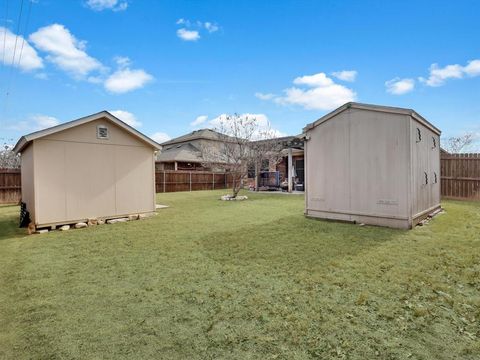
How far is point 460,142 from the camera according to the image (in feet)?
66.8

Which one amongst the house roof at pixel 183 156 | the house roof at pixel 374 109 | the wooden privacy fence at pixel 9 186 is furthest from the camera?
the house roof at pixel 183 156

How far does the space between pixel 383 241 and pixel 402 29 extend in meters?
8.14

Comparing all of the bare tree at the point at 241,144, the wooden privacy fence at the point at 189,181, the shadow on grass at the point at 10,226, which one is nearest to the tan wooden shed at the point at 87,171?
the shadow on grass at the point at 10,226

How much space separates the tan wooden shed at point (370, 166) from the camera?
644 cm

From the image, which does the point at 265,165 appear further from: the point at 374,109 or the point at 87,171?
the point at 87,171

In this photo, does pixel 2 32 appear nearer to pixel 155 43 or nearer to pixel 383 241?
pixel 155 43

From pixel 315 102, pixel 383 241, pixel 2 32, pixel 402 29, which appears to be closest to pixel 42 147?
pixel 2 32

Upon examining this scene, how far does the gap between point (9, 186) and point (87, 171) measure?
8702mm

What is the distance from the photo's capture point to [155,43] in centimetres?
1110

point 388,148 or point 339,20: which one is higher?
point 339,20

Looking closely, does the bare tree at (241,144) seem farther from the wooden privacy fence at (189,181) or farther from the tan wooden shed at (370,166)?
the tan wooden shed at (370,166)

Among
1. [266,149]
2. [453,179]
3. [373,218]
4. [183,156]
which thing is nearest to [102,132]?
[373,218]

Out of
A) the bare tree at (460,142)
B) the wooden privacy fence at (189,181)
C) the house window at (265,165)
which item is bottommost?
the wooden privacy fence at (189,181)

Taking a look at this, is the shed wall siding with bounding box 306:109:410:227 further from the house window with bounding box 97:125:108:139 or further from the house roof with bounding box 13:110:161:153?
the house window with bounding box 97:125:108:139
